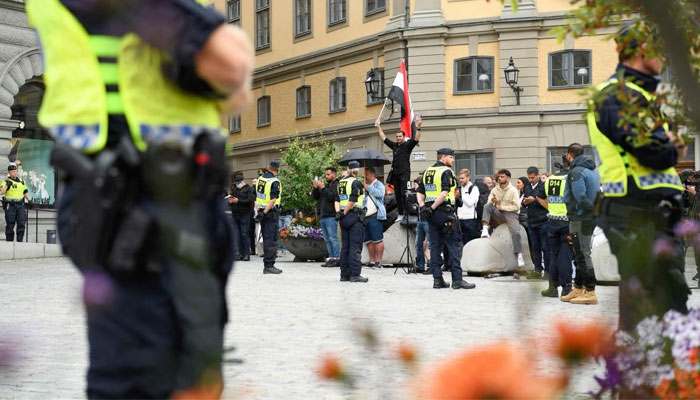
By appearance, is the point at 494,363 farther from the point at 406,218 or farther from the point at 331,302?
the point at 406,218

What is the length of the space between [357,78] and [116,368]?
1380 inches

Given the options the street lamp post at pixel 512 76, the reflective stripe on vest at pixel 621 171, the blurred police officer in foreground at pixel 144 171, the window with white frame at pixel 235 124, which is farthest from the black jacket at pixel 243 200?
the window with white frame at pixel 235 124

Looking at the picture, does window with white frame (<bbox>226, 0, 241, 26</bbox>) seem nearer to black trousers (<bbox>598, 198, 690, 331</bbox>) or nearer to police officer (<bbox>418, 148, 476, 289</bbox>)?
police officer (<bbox>418, 148, 476, 289</bbox>)

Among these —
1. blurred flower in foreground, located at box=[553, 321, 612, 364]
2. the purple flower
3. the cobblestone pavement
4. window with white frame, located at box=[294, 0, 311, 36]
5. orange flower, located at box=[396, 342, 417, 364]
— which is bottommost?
the cobblestone pavement

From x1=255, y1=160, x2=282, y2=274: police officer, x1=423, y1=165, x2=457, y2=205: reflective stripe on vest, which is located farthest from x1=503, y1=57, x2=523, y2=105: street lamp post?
x1=423, y1=165, x2=457, y2=205: reflective stripe on vest

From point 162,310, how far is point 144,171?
12.2 inches

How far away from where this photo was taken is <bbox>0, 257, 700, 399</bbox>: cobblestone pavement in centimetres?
146

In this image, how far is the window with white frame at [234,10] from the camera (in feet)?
147

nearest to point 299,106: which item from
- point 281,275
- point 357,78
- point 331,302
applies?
point 357,78

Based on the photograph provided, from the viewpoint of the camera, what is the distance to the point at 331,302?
11680mm

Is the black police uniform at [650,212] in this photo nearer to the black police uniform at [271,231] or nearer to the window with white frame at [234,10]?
the black police uniform at [271,231]

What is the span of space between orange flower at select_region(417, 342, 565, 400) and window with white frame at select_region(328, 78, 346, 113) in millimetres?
36795

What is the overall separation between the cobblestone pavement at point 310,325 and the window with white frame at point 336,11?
863 inches

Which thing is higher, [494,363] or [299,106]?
[299,106]
